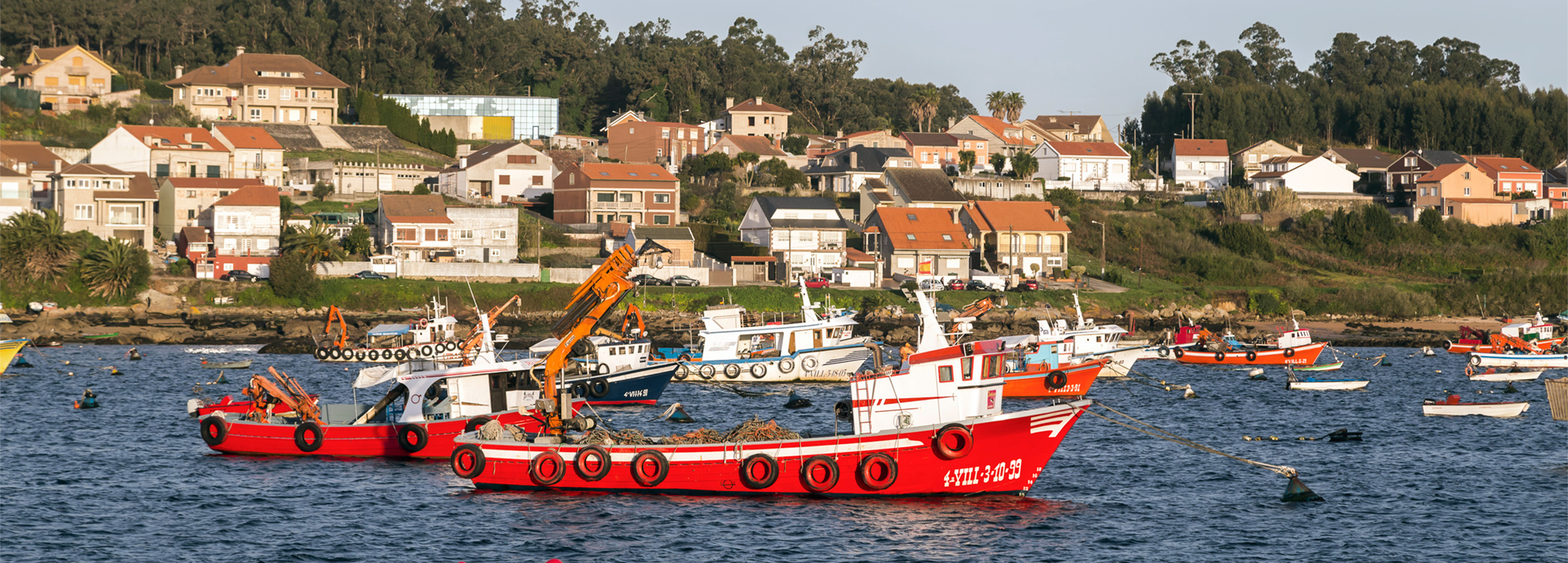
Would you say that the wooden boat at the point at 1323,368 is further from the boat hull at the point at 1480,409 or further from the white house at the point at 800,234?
the white house at the point at 800,234

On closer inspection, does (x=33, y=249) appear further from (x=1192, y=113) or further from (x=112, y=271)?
(x=1192, y=113)

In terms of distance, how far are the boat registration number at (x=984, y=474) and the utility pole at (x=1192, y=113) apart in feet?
411

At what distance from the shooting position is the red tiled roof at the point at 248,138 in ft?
357

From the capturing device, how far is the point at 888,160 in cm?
12369

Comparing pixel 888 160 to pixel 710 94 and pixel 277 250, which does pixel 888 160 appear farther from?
pixel 277 250

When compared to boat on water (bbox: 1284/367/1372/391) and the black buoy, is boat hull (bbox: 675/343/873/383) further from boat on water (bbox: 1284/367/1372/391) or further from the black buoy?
boat on water (bbox: 1284/367/1372/391)

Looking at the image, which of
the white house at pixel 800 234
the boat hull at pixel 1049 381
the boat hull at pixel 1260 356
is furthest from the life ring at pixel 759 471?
the white house at pixel 800 234

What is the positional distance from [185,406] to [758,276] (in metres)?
49.6

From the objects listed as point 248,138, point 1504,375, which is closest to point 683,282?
point 248,138

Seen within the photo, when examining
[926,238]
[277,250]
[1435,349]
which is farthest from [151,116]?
[1435,349]

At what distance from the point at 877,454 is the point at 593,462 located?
6.21 metres

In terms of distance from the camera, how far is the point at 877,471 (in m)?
28.1

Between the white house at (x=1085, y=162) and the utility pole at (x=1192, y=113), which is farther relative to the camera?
the utility pole at (x=1192, y=113)

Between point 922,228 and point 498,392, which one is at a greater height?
point 922,228
